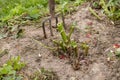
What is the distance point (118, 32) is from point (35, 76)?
3.96 feet

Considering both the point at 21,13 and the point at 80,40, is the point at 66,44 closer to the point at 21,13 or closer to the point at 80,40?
the point at 80,40

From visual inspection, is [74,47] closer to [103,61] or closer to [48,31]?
[103,61]

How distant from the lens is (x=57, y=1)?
5031 millimetres

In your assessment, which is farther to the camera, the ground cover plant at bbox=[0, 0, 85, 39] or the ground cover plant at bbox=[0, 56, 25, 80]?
the ground cover plant at bbox=[0, 0, 85, 39]

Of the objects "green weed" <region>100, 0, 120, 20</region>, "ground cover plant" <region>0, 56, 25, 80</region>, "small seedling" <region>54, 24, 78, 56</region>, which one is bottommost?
"ground cover plant" <region>0, 56, 25, 80</region>

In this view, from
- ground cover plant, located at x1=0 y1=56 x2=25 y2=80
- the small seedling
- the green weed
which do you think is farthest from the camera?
the green weed

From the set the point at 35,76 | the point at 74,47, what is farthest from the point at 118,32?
the point at 35,76

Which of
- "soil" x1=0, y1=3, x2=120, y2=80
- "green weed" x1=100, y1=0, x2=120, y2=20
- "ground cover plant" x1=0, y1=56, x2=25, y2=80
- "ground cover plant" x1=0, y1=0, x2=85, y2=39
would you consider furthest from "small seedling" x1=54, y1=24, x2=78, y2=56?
"green weed" x1=100, y1=0, x2=120, y2=20

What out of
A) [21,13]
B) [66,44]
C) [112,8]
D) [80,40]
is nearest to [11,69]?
[66,44]

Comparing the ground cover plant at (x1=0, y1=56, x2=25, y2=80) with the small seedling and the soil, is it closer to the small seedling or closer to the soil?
the soil

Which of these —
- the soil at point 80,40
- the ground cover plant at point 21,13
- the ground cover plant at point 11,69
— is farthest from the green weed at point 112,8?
the ground cover plant at point 11,69

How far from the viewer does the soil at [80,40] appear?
316 centimetres

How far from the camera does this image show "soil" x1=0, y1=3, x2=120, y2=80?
316cm

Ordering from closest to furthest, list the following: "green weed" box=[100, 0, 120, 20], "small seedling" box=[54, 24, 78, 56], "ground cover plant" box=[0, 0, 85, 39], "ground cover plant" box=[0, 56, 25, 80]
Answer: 1. "ground cover plant" box=[0, 56, 25, 80]
2. "small seedling" box=[54, 24, 78, 56]
3. "green weed" box=[100, 0, 120, 20]
4. "ground cover plant" box=[0, 0, 85, 39]
